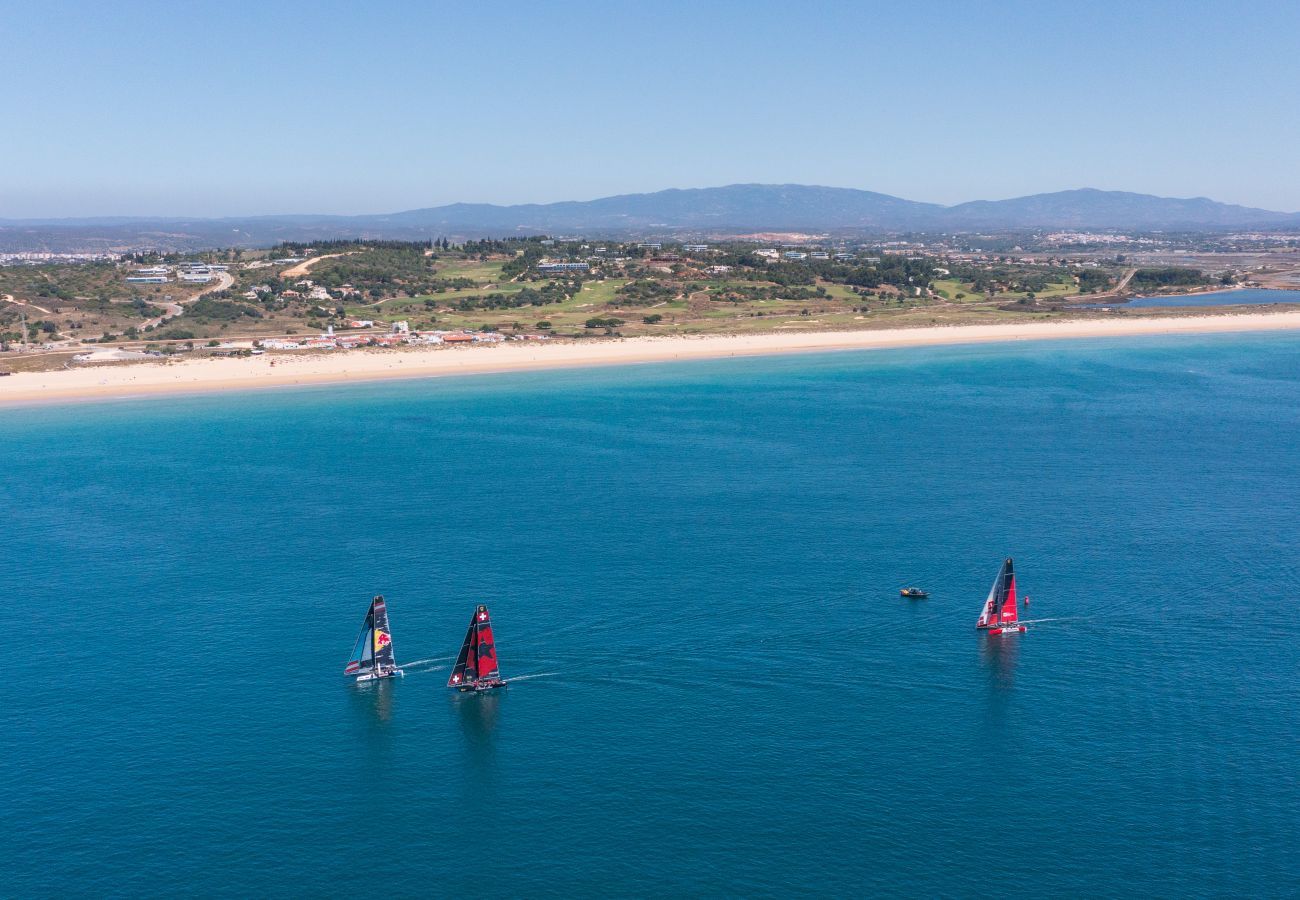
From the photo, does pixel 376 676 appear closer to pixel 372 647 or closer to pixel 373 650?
pixel 373 650

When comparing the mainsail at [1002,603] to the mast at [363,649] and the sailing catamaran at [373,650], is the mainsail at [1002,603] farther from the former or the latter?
the mast at [363,649]

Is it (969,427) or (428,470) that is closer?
(428,470)

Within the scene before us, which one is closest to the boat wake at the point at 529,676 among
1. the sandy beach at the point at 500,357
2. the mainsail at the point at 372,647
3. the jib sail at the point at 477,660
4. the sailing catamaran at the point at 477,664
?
the sailing catamaran at the point at 477,664

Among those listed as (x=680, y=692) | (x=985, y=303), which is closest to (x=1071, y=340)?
(x=985, y=303)

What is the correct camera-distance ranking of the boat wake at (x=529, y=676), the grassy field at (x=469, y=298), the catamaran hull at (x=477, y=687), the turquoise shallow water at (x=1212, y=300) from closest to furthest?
the catamaran hull at (x=477, y=687) → the boat wake at (x=529, y=676) → the grassy field at (x=469, y=298) → the turquoise shallow water at (x=1212, y=300)

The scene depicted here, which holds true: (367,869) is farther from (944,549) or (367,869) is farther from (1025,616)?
(944,549)

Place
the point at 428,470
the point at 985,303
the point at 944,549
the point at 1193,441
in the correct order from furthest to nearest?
1. the point at 985,303
2. the point at 1193,441
3. the point at 428,470
4. the point at 944,549

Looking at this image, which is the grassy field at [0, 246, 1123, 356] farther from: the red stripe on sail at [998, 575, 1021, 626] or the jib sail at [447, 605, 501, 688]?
the jib sail at [447, 605, 501, 688]
